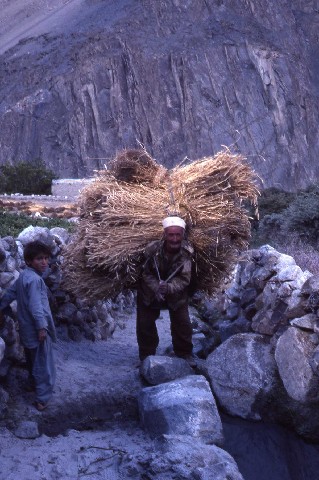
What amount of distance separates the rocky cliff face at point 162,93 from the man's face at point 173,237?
131 ft

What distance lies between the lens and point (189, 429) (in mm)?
4359

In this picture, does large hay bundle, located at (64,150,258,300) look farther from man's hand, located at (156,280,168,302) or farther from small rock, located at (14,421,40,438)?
small rock, located at (14,421,40,438)

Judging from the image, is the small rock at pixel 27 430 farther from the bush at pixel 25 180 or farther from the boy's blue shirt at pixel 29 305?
the bush at pixel 25 180

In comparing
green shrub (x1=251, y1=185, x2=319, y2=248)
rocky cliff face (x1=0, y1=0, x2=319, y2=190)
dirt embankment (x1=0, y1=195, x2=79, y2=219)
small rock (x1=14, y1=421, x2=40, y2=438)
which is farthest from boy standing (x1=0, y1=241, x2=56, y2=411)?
rocky cliff face (x1=0, y1=0, x2=319, y2=190)

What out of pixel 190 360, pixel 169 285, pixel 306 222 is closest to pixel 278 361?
pixel 190 360

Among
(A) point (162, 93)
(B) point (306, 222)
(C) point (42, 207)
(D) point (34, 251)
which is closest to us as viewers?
(D) point (34, 251)

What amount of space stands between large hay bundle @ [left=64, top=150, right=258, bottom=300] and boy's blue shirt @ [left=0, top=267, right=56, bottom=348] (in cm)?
80

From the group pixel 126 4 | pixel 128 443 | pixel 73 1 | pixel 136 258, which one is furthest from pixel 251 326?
pixel 73 1

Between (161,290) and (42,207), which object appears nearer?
(161,290)

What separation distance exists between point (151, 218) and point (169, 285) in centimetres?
61

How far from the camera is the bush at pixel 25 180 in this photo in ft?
111

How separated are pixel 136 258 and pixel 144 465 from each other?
1.94m

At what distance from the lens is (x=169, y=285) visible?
5227 mm

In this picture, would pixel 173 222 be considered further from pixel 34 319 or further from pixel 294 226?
pixel 294 226
